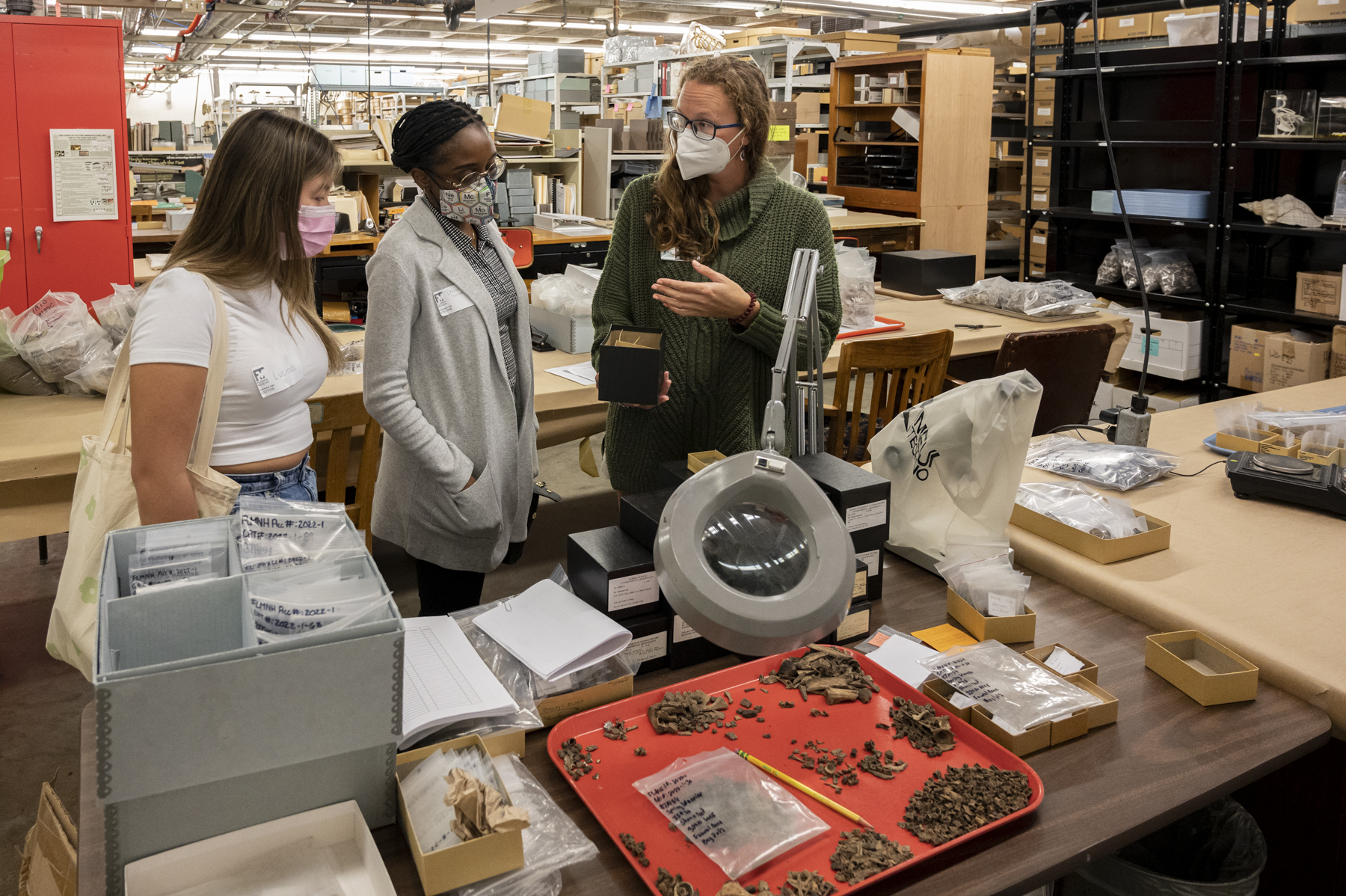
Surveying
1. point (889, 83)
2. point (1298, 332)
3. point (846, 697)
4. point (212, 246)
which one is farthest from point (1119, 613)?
point (889, 83)

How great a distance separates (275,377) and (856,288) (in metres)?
2.53

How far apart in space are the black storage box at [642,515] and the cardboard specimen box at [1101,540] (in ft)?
2.32

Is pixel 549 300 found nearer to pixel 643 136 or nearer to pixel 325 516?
pixel 325 516

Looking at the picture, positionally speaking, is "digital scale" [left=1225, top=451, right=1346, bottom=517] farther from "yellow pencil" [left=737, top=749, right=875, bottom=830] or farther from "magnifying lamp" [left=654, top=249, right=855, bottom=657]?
"magnifying lamp" [left=654, top=249, right=855, bottom=657]

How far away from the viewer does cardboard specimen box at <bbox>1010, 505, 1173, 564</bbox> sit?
1.73 metres

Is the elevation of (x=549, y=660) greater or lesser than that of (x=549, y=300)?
lesser

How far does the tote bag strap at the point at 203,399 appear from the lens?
1575mm

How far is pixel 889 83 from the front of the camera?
23.2ft

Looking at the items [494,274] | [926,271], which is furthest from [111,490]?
[926,271]

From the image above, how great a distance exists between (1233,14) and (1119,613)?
4.90 m

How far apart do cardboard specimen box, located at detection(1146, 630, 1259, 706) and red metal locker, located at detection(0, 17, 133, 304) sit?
5.12 m

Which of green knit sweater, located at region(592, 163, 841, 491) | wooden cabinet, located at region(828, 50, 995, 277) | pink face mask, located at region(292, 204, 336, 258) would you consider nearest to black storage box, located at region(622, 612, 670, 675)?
green knit sweater, located at region(592, 163, 841, 491)

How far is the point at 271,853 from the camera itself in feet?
3.21

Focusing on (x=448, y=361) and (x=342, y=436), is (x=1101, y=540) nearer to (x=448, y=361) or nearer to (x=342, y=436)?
(x=448, y=361)
